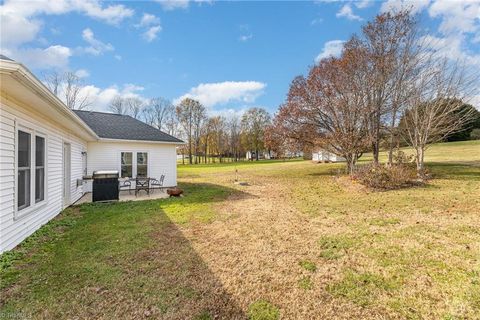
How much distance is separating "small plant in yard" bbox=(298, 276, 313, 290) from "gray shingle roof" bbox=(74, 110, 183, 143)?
11.2 m

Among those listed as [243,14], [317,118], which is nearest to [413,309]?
[243,14]

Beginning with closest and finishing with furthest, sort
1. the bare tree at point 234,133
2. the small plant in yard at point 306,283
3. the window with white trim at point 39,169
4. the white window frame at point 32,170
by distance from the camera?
the small plant in yard at point 306,283 → the white window frame at point 32,170 → the window with white trim at point 39,169 → the bare tree at point 234,133

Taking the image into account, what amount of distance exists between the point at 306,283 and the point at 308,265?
0.56 metres

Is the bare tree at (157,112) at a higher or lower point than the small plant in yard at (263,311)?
higher

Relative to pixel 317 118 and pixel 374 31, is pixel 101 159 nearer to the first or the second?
pixel 317 118

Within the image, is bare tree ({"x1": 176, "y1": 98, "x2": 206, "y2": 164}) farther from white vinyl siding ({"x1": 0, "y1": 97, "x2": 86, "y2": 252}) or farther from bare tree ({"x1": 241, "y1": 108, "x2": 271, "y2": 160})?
white vinyl siding ({"x1": 0, "y1": 97, "x2": 86, "y2": 252})

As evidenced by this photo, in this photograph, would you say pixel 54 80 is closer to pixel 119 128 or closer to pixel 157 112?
→ pixel 157 112

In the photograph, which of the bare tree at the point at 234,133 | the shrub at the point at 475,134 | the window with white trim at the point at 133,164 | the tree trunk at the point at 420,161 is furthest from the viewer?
the bare tree at the point at 234,133

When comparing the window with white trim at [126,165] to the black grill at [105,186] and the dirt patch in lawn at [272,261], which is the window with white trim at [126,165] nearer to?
the black grill at [105,186]

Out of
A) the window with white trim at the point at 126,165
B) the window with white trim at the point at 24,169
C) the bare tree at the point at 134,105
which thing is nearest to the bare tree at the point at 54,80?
the bare tree at the point at 134,105

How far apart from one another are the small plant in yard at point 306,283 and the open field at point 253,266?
0.02 metres

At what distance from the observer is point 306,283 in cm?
333

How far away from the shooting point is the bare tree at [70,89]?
1188 inches

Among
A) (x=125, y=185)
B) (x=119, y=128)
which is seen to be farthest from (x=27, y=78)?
(x=119, y=128)
